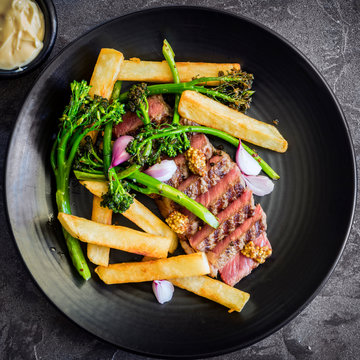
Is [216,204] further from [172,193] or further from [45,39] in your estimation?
[45,39]

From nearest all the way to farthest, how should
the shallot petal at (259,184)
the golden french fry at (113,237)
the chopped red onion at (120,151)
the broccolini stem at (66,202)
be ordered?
the golden french fry at (113,237)
the chopped red onion at (120,151)
the broccolini stem at (66,202)
the shallot petal at (259,184)

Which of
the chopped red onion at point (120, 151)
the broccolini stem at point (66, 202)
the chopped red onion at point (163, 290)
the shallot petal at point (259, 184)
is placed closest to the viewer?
the chopped red onion at point (120, 151)

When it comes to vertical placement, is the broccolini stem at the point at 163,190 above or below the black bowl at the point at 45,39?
below

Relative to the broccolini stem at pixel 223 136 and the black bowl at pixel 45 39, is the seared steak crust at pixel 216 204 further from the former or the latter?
the black bowl at pixel 45 39

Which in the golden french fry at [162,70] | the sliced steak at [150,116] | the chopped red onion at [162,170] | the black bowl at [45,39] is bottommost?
the chopped red onion at [162,170]

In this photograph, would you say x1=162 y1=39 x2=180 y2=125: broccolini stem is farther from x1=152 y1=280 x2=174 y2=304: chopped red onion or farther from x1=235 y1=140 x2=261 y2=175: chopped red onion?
x1=152 y1=280 x2=174 y2=304: chopped red onion

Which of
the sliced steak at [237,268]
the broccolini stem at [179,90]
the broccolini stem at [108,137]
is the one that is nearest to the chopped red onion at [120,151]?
the broccolini stem at [108,137]

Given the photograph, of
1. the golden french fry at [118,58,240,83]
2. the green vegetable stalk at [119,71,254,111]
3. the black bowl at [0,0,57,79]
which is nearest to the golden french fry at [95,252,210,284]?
the green vegetable stalk at [119,71,254,111]
